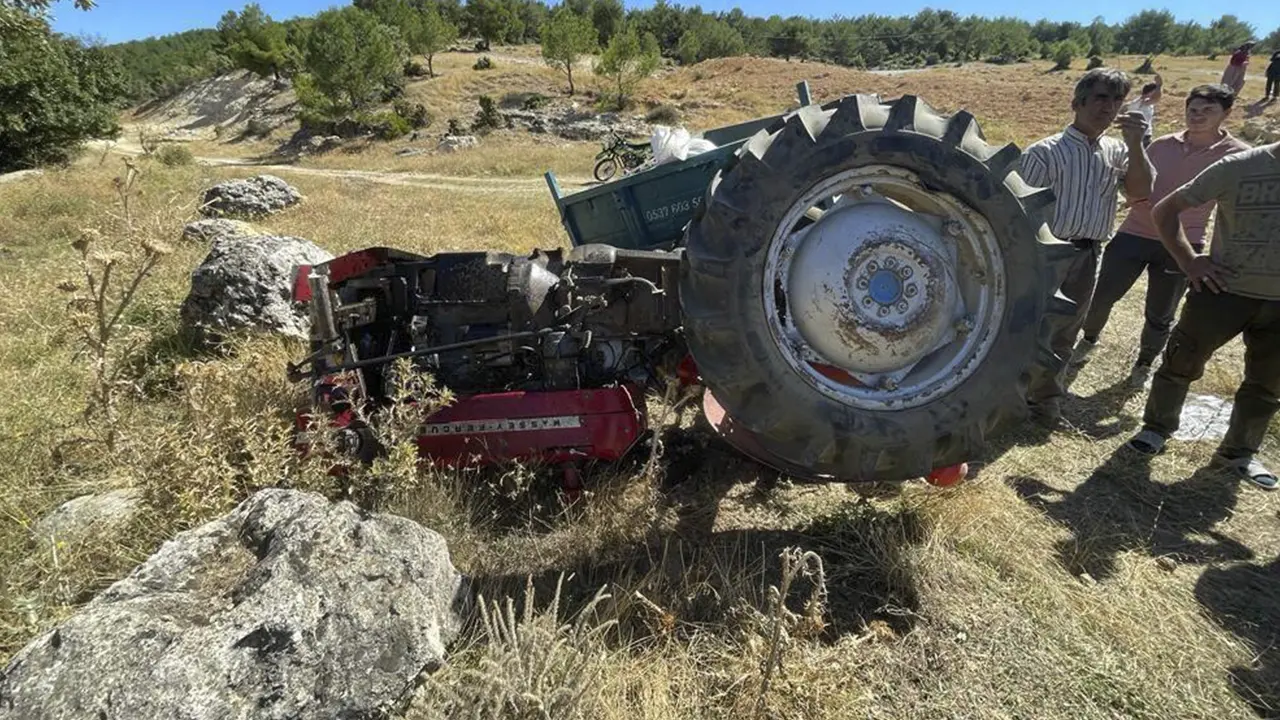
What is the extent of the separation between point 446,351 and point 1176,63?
62544 mm

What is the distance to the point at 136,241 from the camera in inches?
132

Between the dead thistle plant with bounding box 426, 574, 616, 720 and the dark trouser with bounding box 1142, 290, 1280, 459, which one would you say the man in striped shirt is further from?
the dead thistle plant with bounding box 426, 574, 616, 720

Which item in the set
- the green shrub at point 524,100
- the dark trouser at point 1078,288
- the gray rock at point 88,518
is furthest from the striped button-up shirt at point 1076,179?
the green shrub at point 524,100

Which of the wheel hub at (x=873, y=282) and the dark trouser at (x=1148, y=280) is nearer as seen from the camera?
the wheel hub at (x=873, y=282)

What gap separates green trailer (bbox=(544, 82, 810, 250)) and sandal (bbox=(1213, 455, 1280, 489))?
3.26m

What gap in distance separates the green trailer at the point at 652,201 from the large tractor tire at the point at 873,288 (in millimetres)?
2234

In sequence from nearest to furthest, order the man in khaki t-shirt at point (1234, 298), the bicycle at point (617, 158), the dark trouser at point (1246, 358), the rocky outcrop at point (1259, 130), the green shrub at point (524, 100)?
the man in khaki t-shirt at point (1234, 298), the dark trouser at point (1246, 358), the bicycle at point (617, 158), the rocky outcrop at point (1259, 130), the green shrub at point (524, 100)

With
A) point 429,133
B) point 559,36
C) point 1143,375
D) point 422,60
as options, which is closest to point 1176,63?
point 559,36

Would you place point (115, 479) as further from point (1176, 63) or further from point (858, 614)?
Answer: point (1176, 63)

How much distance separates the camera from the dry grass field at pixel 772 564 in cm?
202

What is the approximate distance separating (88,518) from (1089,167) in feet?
17.5

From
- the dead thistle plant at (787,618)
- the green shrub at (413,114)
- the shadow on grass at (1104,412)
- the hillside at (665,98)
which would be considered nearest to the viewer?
the dead thistle plant at (787,618)

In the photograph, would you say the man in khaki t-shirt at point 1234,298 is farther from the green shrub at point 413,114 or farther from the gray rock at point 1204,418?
the green shrub at point 413,114

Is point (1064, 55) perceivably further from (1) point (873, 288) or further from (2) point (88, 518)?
(2) point (88, 518)
